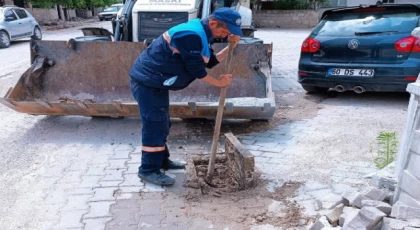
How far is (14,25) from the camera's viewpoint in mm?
15070

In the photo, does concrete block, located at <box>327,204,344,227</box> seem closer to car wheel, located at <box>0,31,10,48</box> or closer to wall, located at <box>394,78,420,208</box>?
wall, located at <box>394,78,420,208</box>

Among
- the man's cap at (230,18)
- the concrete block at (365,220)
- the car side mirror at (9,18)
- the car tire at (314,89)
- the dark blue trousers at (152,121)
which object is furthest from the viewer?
the car side mirror at (9,18)

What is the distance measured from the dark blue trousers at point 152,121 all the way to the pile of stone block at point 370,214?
1529mm

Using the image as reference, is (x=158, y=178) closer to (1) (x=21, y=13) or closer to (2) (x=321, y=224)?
(2) (x=321, y=224)

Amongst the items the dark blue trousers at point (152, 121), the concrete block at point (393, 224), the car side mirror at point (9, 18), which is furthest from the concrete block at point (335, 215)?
the car side mirror at point (9, 18)

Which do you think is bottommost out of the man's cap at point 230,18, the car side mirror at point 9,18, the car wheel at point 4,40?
the car wheel at point 4,40

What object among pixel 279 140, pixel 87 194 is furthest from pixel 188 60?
pixel 279 140

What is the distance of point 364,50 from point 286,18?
736 inches

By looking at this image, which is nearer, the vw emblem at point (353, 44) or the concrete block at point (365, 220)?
the concrete block at point (365, 220)

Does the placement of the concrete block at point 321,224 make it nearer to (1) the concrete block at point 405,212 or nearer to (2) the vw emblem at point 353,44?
(1) the concrete block at point 405,212

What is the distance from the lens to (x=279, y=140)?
450 centimetres

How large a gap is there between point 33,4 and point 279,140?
2718cm

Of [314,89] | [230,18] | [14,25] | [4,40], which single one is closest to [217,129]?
[230,18]

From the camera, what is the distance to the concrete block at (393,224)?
84.0 inches
